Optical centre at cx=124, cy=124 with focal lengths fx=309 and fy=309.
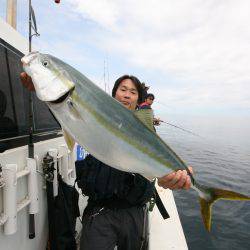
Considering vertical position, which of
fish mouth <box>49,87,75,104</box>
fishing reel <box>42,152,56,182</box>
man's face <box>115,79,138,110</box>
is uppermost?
man's face <box>115,79,138,110</box>

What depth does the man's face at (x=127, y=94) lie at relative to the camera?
11.8 ft

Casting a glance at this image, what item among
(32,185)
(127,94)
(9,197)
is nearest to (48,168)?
(32,185)

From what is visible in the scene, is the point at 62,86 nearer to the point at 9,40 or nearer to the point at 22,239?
the point at 9,40

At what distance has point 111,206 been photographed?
135 inches

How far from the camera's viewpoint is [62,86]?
6.76 feet

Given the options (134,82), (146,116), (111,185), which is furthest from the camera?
(134,82)

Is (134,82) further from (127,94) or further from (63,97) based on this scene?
(63,97)

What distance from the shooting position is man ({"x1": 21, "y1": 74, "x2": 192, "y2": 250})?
333 cm

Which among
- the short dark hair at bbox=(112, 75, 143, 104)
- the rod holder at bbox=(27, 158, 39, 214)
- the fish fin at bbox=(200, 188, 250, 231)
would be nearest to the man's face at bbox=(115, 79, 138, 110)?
the short dark hair at bbox=(112, 75, 143, 104)

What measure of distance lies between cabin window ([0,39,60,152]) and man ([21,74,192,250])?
0.76 m

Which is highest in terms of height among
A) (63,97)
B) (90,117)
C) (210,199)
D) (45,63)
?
(45,63)

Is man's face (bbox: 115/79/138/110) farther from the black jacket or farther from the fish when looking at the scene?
the fish

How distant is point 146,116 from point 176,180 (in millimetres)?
614

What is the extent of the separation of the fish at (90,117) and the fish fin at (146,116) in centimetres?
2
